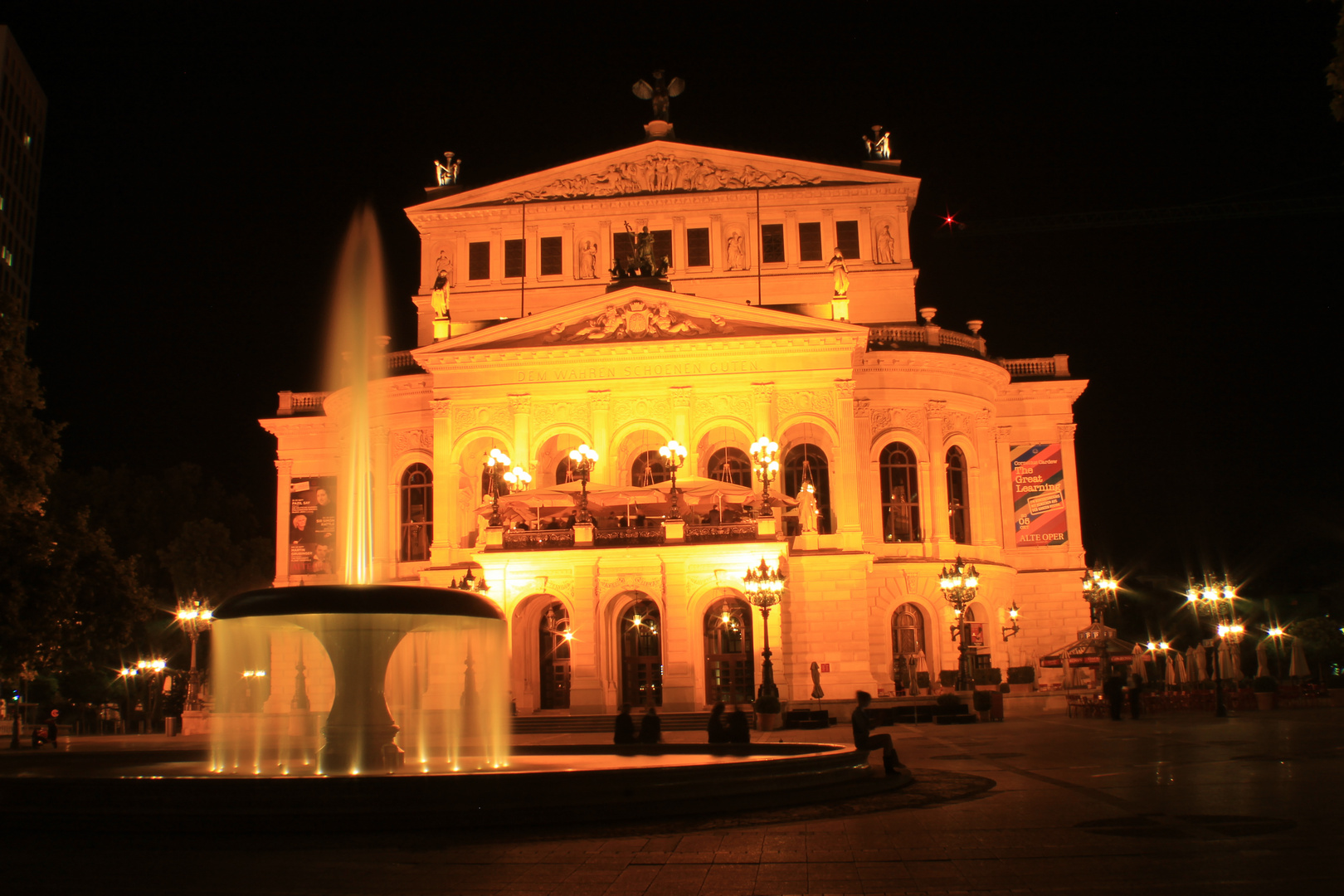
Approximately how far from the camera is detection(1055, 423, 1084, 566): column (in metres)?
49.6

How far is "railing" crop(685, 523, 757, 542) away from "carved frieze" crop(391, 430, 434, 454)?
1357cm

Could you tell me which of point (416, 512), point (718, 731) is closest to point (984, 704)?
point (718, 731)

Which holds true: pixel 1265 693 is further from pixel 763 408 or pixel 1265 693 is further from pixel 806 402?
pixel 763 408

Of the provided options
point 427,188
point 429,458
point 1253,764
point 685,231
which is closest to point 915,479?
point 685,231

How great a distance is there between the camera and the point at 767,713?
32812 millimetres

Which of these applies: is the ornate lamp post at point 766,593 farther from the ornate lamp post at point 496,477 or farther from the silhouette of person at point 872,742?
the silhouette of person at point 872,742

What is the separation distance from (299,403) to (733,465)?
66.3 ft

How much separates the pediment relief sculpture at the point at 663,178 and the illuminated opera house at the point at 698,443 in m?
0.10

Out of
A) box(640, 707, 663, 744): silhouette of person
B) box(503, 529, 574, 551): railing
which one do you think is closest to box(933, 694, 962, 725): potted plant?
box(503, 529, 574, 551): railing

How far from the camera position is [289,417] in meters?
52.2

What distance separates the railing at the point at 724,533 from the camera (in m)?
38.7

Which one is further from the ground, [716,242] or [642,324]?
[716,242]

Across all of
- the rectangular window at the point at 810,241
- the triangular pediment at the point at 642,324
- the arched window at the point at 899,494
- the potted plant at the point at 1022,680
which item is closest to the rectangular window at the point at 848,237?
the rectangular window at the point at 810,241

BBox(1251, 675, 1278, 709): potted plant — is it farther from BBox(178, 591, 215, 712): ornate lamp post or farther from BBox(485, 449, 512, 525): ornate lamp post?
BBox(178, 591, 215, 712): ornate lamp post
